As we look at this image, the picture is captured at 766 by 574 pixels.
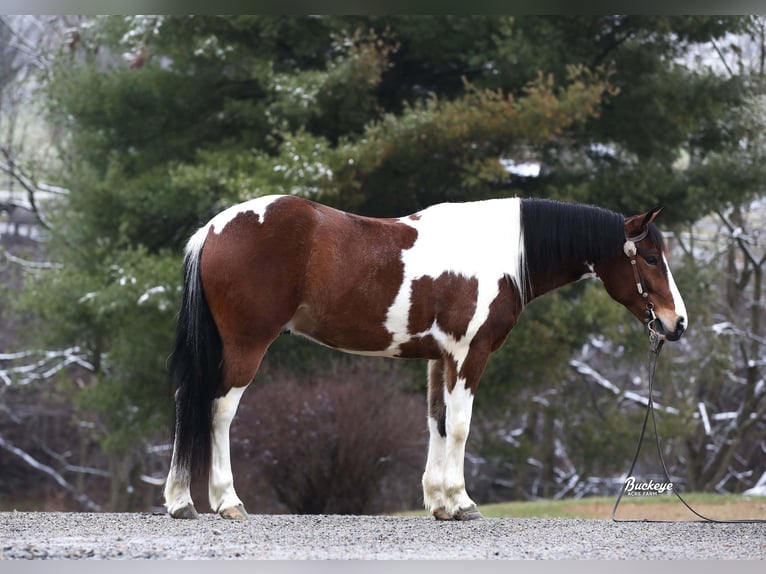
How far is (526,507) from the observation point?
14062 millimetres

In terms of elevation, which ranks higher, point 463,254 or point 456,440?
point 463,254

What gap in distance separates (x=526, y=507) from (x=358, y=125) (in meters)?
6.09

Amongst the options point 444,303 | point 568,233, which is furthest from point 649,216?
point 444,303

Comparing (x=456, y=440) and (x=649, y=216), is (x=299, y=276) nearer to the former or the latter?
(x=456, y=440)

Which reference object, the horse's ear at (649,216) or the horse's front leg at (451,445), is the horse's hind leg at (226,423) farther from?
the horse's ear at (649,216)

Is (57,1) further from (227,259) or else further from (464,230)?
(464,230)

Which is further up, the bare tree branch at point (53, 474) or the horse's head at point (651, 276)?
the horse's head at point (651, 276)

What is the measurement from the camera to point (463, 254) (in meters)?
6.79

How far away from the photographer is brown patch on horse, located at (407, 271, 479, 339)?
6699mm

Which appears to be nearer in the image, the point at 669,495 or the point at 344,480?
the point at 344,480

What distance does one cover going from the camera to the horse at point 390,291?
6473mm

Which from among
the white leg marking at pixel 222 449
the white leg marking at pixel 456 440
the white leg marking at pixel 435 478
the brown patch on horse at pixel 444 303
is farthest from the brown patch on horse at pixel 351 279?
the white leg marking at pixel 435 478

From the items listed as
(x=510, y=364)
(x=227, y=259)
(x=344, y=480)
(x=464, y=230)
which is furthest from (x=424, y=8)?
(x=510, y=364)

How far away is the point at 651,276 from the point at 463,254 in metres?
1.33
